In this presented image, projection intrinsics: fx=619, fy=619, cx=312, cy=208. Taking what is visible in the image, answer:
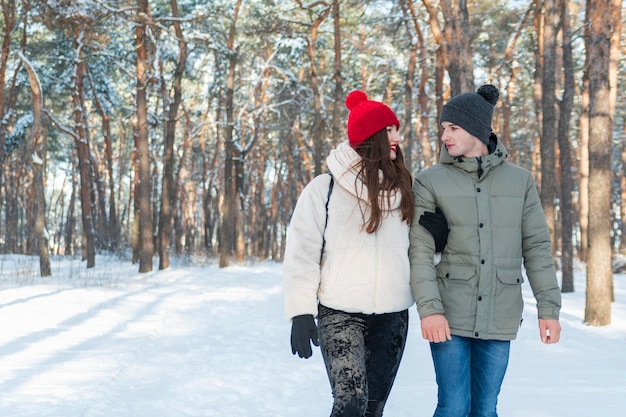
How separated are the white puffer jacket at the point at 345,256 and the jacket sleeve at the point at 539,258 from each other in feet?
1.95

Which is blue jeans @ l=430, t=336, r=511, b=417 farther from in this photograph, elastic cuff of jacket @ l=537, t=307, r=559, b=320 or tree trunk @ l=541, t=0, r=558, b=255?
tree trunk @ l=541, t=0, r=558, b=255

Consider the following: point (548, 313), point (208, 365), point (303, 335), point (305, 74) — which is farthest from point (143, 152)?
point (548, 313)

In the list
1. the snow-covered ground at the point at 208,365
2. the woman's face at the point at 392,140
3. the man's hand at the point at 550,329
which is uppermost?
the woman's face at the point at 392,140

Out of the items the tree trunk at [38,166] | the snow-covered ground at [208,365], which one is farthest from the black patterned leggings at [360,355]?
the tree trunk at [38,166]

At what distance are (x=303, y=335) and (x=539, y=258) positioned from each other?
1.21 m

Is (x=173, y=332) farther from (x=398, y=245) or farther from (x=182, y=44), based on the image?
(x=182, y=44)

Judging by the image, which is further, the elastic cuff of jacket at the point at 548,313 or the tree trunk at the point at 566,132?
the tree trunk at the point at 566,132

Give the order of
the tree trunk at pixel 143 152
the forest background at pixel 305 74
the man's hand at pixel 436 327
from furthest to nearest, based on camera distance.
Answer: the tree trunk at pixel 143 152 < the forest background at pixel 305 74 < the man's hand at pixel 436 327

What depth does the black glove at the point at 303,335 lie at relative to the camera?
2824 mm

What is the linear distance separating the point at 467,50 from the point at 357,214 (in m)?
7.78

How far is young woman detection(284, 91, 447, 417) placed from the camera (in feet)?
9.57

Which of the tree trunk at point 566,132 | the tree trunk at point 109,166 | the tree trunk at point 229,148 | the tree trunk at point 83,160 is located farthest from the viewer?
the tree trunk at point 109,166

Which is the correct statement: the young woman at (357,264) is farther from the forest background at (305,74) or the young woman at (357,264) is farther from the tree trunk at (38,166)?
the tree trunk at (38,166)

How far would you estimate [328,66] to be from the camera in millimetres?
29438
